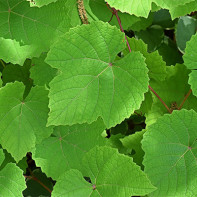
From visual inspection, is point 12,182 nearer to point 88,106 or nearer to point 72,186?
point 72,186

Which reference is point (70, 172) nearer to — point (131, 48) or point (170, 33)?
point (131, 48)

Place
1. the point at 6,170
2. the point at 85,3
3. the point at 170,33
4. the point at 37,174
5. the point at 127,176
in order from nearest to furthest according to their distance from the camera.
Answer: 1. the point at 127,176
2. the point at 6,170
3. the point at 85,3
4. the point at 37,174
5. the point at 170,33

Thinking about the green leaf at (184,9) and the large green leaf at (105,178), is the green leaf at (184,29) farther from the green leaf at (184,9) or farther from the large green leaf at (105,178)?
the large green leaf at (105,178)

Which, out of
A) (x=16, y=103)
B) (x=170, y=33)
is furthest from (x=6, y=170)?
(x=170, y=33)

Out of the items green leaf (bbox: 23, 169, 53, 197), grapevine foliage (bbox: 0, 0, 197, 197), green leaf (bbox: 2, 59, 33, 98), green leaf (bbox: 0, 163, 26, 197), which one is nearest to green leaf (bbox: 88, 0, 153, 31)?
grapevine foliage (bbox: 0, 0, 197, 197)

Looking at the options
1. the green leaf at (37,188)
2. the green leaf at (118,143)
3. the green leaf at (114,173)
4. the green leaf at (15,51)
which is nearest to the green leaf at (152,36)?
the green leaf at (118,143)

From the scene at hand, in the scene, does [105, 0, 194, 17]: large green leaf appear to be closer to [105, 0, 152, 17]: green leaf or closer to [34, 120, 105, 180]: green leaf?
[105, 0, 152, 17]: green leaf

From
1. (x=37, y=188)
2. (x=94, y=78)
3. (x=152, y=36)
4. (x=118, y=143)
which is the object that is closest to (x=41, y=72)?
(x=94, y=78)
